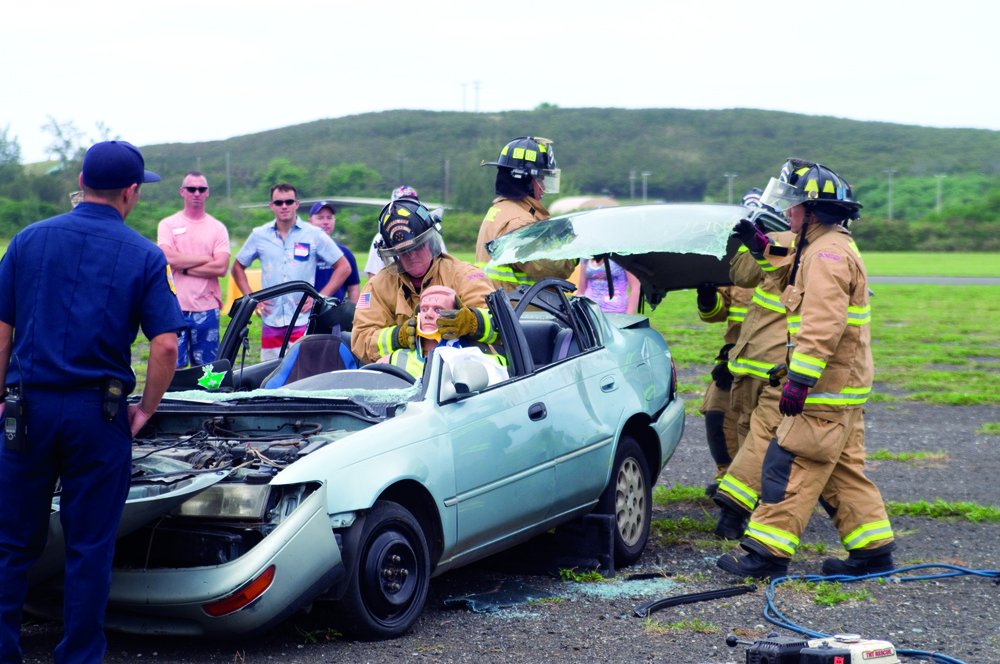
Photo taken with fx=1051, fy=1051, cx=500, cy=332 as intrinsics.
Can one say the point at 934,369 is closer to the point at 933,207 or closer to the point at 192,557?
the point at 192,557

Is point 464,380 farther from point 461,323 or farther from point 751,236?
point 751,236

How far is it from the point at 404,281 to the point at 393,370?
3.02 ft

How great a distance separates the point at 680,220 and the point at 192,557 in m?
3.27

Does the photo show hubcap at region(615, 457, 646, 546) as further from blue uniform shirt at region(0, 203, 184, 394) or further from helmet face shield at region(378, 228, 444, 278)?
blue uniform shirt at region(0, 203, 184, 394)

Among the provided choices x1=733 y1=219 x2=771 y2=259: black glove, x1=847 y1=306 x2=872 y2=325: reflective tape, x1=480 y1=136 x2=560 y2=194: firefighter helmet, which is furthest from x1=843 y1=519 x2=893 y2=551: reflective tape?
x1=480 y1=136 x2=560 y2=194: firefighter helmet

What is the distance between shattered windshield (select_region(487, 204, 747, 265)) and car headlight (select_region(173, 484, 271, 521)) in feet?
8.41

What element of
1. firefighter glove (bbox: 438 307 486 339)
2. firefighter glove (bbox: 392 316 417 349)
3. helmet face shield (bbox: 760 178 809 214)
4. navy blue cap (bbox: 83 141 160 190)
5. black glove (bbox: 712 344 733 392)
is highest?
navy blue cap (bbox: 83 141 160 190)

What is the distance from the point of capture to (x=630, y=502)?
5941mm

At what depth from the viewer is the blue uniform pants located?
365 centimetres

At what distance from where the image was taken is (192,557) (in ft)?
13.1

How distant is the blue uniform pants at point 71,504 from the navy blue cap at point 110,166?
76 centimetres

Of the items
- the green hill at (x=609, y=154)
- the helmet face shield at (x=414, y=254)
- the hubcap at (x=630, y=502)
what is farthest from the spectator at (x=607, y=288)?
the green hill at (x=609, y=154)

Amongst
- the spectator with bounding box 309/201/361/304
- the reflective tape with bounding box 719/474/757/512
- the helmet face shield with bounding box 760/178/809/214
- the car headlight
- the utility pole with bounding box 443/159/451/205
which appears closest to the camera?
the car headlight

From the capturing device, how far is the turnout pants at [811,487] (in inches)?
214
